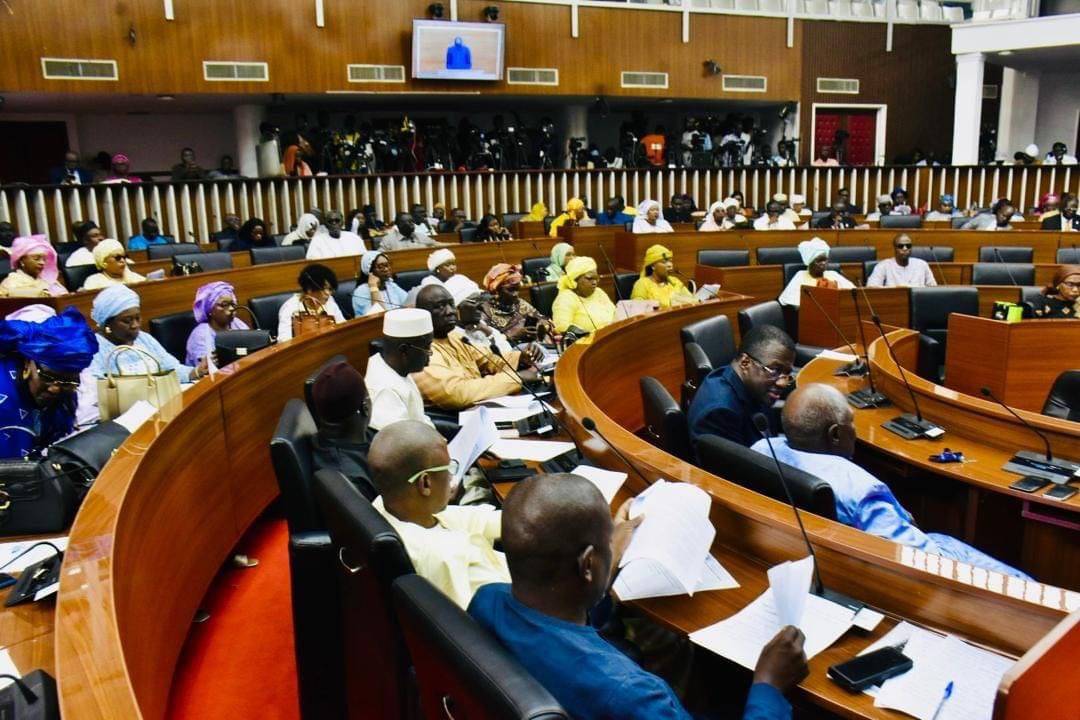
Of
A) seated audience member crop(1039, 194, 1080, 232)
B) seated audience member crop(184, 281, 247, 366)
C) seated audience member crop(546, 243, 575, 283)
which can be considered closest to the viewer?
seated audience member crop(184, 281, 247, 366)

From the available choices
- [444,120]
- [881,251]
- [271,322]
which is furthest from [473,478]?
[444,120]

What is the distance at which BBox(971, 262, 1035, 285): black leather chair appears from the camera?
22.0 feet

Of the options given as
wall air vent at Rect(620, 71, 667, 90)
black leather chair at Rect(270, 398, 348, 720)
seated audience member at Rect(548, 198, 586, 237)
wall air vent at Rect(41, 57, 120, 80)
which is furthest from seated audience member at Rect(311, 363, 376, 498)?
wall air vent at Rect(620, 71, 667, 90)

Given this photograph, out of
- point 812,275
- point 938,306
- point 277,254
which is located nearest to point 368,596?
point 938,306

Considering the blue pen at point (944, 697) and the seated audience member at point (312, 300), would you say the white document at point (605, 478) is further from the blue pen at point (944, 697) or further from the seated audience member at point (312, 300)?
the seated audience member at point (312, 300)

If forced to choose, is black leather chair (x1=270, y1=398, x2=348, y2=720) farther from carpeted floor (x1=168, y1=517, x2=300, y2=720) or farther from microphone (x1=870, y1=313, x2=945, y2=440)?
microphone (x1=870, y1=313, x2=945, y2=440)

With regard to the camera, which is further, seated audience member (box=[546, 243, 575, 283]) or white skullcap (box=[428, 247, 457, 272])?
seated audience member (box=[546, 243, 575, 283])

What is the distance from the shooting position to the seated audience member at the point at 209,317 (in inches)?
188

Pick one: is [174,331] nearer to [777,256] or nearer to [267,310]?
[267,310]

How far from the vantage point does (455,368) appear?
158 inches

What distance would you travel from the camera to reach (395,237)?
8.57 metres

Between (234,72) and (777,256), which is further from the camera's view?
(234,72)

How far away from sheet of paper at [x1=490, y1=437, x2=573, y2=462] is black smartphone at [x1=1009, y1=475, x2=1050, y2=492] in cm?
149

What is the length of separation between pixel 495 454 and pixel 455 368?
109 centimetres
